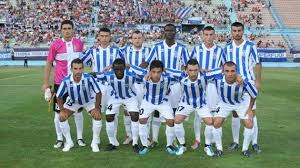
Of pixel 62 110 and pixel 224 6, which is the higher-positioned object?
pixel 224 6

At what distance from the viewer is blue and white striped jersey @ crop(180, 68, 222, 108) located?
9172 mm

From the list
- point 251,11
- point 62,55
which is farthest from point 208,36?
point 251,11

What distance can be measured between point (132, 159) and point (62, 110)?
1860 millimetres

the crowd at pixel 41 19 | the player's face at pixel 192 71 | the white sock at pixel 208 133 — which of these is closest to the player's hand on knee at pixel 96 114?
the player's face at pixel 192 71

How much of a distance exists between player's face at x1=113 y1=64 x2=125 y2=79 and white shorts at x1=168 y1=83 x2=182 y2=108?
41.2 inches

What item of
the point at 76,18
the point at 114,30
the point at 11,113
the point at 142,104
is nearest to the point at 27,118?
the point at 11,113

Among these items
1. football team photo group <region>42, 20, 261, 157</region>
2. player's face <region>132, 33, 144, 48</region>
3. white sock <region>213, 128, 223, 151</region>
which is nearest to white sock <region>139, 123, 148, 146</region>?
football team photo group <region>42, 20, 261, 157</region>

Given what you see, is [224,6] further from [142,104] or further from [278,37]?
[142,104]

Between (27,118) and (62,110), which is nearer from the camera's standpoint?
(62,110)

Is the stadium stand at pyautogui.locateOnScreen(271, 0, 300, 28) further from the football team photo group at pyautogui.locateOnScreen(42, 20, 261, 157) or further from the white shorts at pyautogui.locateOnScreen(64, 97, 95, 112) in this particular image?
the white shorts at pyautogui.locateOnScreen(64, 97, 95, 112)

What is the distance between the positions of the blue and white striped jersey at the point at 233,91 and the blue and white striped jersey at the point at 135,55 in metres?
1.77

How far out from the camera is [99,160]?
27.7 feet

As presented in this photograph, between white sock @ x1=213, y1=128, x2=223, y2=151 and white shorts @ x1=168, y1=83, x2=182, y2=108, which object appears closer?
white sock @ x1=213, y1=128, x2=223, y2=151

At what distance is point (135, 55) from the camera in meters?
10.1
